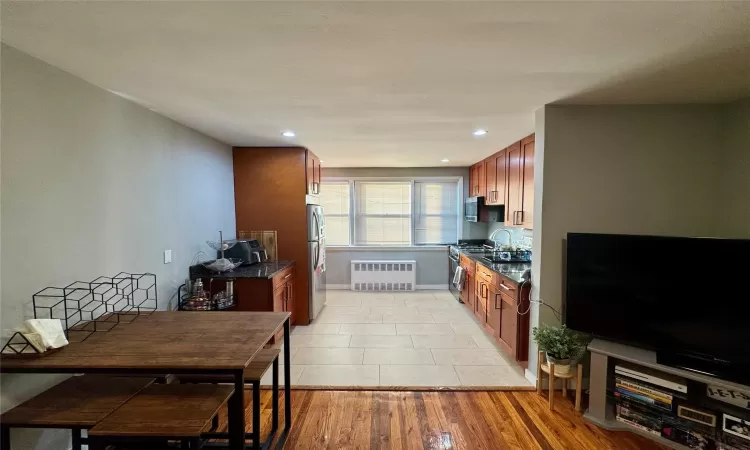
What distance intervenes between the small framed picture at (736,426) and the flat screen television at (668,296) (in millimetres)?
210

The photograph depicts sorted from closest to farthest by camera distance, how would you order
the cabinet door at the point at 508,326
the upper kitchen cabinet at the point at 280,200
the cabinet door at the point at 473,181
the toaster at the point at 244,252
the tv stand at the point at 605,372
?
the tv stand at the point at 605,372 → the cabinet door at the point at 508,326 → the toaster at the point at 244,252 → the upper kitchen cabinet at the point at 280,200 → the cabinet door at the point at 473,181

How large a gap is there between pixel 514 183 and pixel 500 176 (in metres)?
0.50

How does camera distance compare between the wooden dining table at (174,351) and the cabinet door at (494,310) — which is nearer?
the wooden dining table at (174,351)

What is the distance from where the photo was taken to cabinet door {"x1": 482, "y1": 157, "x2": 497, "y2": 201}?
172 inches

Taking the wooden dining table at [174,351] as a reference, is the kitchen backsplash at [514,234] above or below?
above

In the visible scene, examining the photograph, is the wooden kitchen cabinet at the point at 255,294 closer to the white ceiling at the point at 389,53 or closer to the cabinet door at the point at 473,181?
the white ceiling at the point at 389,53

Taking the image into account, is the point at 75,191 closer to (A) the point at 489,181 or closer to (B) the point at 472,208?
(A) the point at 489,181

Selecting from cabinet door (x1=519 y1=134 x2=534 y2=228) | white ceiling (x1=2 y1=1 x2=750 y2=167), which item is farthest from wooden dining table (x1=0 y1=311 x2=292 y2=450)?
cabinet door (x1=519 y1=134 x2=534 y2=228)

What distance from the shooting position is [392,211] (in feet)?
19.1

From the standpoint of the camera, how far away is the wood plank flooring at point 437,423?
1.99m

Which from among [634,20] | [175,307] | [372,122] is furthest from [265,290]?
[634,20]

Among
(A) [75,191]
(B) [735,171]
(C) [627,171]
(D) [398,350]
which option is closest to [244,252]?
(A) [75,191]

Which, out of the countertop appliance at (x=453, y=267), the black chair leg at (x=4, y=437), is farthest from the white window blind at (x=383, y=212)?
the black chair leg at (x=4, y=437)

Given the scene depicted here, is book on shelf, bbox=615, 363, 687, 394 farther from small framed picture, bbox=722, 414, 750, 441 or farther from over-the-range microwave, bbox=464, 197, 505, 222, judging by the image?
over-the-range microwave, bbox=464, 197, 505, 222
